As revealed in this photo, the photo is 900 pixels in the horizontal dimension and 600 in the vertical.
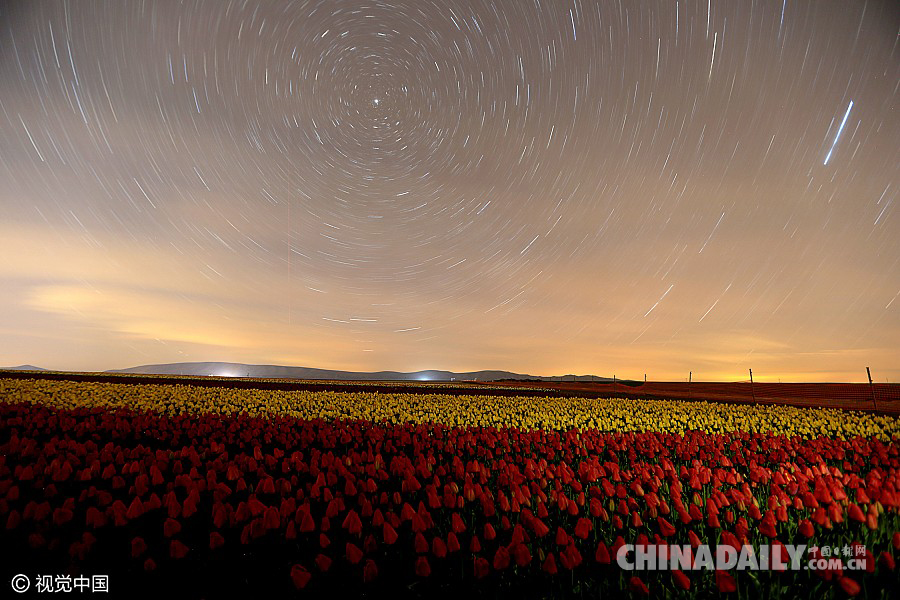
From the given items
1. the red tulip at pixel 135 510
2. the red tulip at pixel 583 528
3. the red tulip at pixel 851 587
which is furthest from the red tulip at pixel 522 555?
the red tulip at pixel 135 510

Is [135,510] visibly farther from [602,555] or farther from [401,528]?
[602,555]

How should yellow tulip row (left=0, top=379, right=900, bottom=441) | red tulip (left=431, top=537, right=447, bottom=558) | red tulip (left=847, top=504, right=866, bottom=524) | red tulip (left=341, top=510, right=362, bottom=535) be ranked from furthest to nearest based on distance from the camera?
yellow tulip row (left=0, top=379, right=900, bottom=441) → red tulip (left=847, top=504, right=866, bottom=524) → red tulip (left=341, top=510, right=362, bottom=535) → red tulip (left=431, top=537, right=447, bottom=558)

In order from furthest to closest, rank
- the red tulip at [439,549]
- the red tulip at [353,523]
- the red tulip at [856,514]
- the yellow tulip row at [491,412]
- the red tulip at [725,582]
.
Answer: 1. the yellow tulip row at [491,412]
2. the red tulip at [856,514]
3. the red tulip at [353,523]
4. the red tulip at [439,549]
5. the red tulip at [725,582]

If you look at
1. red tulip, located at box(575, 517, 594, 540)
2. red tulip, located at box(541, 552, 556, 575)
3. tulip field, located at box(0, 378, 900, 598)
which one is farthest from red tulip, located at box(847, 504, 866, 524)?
red tulip, located at box(541, 552, 556, 575)

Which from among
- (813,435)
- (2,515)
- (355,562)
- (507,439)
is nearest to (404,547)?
(355,562)

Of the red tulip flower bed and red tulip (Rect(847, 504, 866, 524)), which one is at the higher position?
red tulip (Rect(847, 504, 866, 524))

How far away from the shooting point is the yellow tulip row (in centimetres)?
1316

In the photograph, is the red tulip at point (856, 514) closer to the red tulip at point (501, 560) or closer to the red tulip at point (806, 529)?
the red tulip at point (806, 529)

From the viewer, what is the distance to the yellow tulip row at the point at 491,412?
13.2m

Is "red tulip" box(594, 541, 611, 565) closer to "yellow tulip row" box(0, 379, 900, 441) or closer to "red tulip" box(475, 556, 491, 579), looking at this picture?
"red tulip" box(475, 556, 491, 579)

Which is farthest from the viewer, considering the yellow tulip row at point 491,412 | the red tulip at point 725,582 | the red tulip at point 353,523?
the yellow tulip row at point 491,412

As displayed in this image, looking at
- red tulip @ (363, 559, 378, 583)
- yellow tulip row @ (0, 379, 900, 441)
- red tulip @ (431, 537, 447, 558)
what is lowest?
yellow tulip row @ (0, 379, 900, 441)

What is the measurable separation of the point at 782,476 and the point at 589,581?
3.18m

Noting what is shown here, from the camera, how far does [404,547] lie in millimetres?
3939
